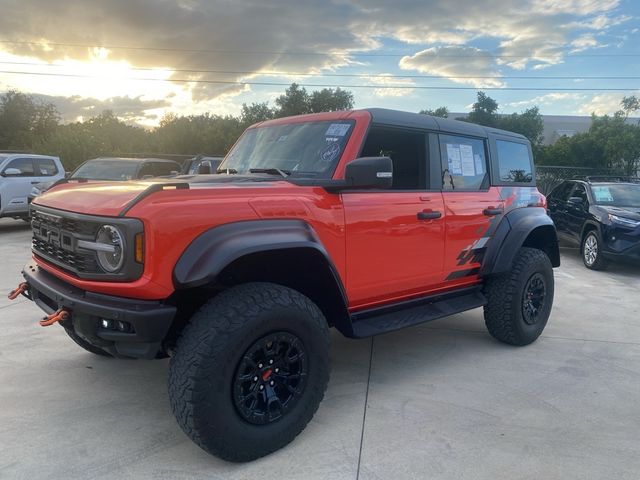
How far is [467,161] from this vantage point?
4430 millimetres

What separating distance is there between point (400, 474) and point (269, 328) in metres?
1.02

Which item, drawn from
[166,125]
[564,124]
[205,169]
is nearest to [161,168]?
[205,169]

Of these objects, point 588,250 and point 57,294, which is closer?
point 57,294

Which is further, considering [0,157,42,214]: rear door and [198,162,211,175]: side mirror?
[0,157,42,214]: rear door

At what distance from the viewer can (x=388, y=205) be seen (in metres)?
3.53

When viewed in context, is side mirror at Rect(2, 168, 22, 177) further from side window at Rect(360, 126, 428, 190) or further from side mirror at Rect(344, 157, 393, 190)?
side mirror at Rect(344, 157, 393, 190)

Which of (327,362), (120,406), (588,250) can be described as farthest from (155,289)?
(588,250)

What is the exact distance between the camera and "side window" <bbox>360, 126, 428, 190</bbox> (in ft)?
12.9

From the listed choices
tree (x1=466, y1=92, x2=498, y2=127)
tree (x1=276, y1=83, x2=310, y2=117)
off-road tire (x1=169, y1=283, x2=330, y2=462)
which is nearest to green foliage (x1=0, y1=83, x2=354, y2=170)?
tree (x1=276, y1=83, x2=310, y2=117)

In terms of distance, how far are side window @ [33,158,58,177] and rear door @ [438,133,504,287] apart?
37.4ft

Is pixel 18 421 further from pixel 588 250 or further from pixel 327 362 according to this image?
pixel 588 250

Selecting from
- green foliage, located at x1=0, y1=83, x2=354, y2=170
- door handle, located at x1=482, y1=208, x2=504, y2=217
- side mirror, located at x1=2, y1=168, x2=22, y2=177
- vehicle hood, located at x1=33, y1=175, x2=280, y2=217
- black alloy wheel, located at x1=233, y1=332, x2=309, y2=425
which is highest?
green foliage, located at x1=0, y1=83, x2=354, y2=170

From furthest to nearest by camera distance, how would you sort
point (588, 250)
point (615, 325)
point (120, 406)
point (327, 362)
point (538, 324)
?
point (588, 250) → point (615, 325) → point (538, 324) → point (120, 406) → point (327, 362)

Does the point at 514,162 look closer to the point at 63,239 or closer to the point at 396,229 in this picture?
the point at 396,229
